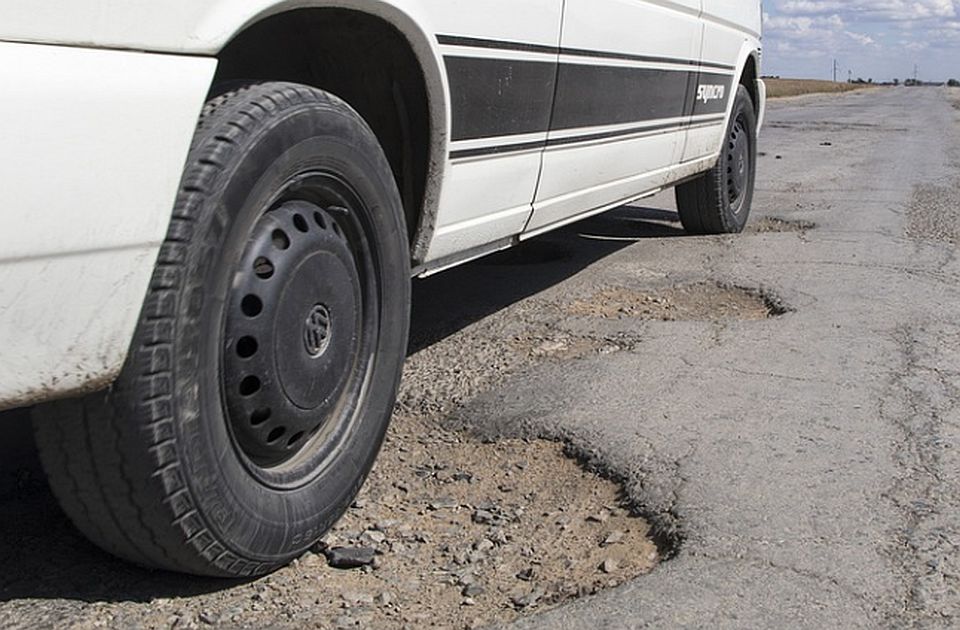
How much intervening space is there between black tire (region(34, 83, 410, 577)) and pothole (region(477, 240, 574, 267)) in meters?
2.92

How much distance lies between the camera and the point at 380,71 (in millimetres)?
2941

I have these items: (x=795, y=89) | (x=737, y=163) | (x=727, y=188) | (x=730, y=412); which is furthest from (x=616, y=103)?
(x=795, y=89)

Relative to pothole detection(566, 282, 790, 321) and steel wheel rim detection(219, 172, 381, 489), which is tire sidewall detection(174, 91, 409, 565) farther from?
pothole detection(566, 282, 790, 321)

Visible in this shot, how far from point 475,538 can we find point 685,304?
2556mm

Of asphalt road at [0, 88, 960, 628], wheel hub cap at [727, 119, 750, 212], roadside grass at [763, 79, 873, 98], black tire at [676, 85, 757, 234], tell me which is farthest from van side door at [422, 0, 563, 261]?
roadside grass at [763, 79, 873, 98]

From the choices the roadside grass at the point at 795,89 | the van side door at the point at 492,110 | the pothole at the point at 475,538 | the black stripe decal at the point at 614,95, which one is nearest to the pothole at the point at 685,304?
the black stripe decal at the point at 614,95

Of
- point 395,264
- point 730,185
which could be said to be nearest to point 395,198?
point 395,264

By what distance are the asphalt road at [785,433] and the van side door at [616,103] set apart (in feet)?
1.91

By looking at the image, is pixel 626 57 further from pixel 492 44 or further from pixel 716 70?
pixel 716 70

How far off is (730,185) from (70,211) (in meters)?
5.61

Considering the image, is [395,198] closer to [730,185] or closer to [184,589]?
[184,589]

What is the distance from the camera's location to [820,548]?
8.34 ft

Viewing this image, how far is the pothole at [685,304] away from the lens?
4.80 m

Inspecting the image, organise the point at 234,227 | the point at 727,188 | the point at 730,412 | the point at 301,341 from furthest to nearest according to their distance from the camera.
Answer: the point at 727,188
the point at 730,412
the point at 301,341
the point at 234,227
